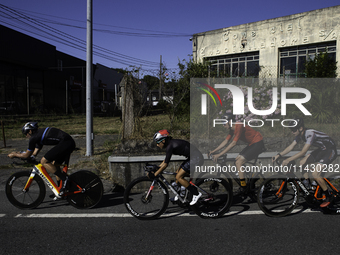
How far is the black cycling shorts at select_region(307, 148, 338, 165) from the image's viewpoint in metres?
4.77

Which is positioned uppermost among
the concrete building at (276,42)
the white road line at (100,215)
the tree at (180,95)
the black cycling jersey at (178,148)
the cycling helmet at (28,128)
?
the concrete building at (276,42)

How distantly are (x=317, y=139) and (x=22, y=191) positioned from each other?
17.3ft

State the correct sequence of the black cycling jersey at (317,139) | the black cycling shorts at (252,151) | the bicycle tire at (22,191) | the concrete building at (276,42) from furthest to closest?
the concrete building at (276,42), the black cycling shorts at (252,151), the bicycle tire at (22,191), the black cycling jersey at (317,139)

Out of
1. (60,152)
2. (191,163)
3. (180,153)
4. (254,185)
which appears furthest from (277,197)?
(60,152)

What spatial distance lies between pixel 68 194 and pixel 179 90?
5327 millimetres

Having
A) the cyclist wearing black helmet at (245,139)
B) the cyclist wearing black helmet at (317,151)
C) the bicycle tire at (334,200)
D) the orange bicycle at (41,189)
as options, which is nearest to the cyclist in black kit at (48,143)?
the orange bicycle at (41,189)

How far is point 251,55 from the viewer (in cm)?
2397

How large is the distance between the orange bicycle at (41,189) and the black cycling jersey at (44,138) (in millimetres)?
→ 394

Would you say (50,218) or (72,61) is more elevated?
(72,61)

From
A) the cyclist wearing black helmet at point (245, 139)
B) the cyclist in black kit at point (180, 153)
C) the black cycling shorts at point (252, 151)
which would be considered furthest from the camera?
the black cycling shorts at point (252, 151)

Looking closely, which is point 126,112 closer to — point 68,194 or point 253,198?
point 68,194

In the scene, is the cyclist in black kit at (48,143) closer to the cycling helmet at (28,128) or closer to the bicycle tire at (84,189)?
the cycling helmet at (28,128)

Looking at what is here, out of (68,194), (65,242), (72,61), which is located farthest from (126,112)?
(72,61)

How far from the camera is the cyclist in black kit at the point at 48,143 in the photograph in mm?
5012
